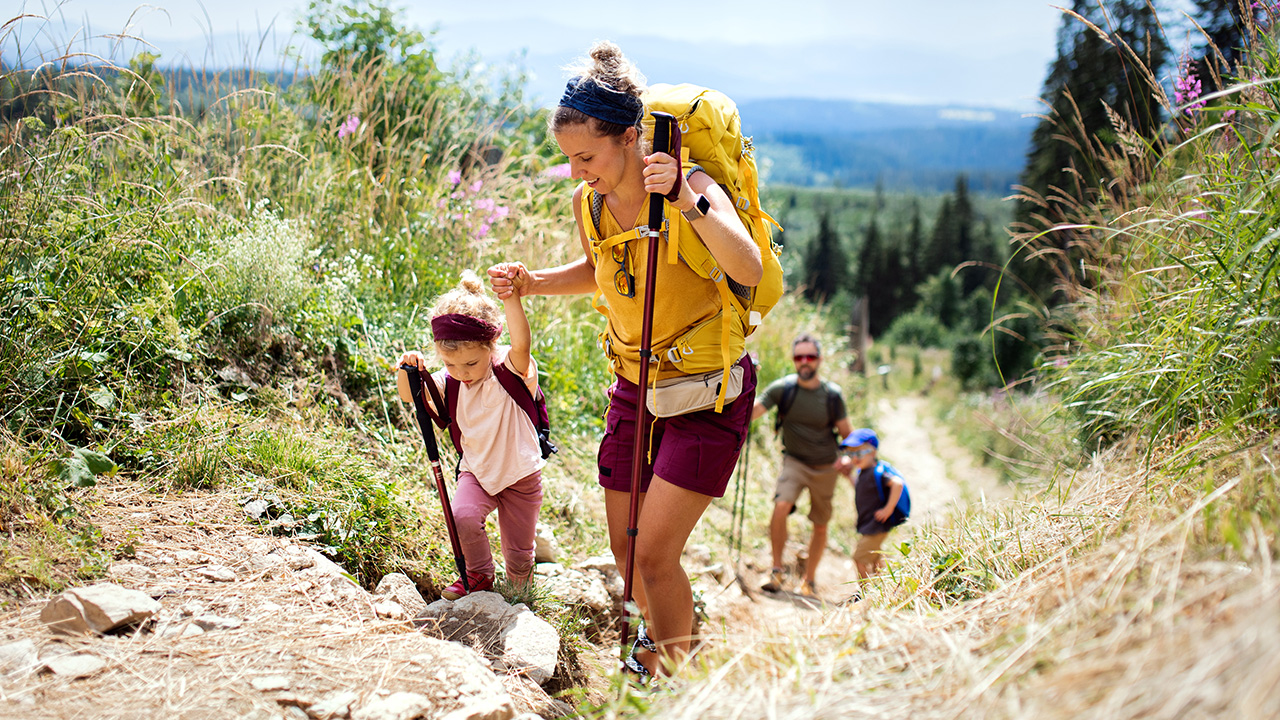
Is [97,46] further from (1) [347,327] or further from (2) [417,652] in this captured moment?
(2) [417,652]

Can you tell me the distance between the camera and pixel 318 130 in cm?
523

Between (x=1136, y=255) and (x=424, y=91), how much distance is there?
567 cm

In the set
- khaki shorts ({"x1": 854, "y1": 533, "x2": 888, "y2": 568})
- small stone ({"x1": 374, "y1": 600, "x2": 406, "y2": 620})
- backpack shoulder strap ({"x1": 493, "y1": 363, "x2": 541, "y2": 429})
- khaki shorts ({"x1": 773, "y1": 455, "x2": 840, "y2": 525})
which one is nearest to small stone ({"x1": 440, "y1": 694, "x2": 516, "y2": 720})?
small stone ({"x1": 374, "y1": 600, "x2": 406, "y2": 620})

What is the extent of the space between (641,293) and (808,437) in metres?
3.94

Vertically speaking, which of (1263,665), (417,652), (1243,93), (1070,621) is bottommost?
(417,652)

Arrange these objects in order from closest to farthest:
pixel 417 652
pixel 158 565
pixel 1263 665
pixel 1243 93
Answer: pixel 1263 665, pixel 417 652, pixel 158 565, pixel 1243 93

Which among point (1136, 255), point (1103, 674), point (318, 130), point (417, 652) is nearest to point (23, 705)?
point (417, 652)

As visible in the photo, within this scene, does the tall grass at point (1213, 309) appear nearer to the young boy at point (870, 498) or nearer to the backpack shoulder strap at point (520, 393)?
the young boy at point (870, 498)

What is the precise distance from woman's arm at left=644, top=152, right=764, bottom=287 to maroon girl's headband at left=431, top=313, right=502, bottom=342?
1.05 meters

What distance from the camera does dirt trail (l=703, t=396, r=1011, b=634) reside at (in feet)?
12.1

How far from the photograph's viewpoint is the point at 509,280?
111 inches

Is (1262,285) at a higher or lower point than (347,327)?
higher

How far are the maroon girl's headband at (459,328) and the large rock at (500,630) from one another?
103cm

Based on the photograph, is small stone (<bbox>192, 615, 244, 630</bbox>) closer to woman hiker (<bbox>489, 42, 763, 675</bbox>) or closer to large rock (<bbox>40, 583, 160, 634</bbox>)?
large rock (<bbox>40, 583, 160, 634</bbox>)
